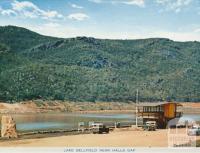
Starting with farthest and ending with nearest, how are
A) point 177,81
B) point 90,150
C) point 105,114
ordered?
point 105,114 < point 177,81 < point 90,150

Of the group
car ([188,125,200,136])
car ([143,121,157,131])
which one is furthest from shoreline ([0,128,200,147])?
car ([143,121,157,131])

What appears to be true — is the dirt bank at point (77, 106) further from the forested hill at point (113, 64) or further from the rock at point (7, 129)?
the rock at point (7, 129)

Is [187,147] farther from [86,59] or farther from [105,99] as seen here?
[105,99]

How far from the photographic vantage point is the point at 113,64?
22.2 metres

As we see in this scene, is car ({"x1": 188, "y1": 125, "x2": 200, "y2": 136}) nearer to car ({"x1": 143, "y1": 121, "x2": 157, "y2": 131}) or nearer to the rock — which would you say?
car ({"x1": 143, "y1": 121, "x2": 157, "y2": 131})

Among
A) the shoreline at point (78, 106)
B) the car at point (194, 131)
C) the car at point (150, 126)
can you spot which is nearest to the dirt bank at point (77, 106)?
the shoreline at point (78, 106)

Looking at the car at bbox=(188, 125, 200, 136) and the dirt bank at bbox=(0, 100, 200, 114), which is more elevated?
the car at bbox=(188, 125, 200, 136)

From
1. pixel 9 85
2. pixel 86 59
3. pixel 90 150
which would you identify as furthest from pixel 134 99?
pixel 90 150

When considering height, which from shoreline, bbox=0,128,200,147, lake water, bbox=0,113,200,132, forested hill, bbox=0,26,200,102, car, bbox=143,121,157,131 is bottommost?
lake water, bbox=0,113,200,132

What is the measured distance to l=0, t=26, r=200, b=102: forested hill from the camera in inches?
650

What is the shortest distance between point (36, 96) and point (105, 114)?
4474mm

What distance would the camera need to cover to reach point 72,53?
85.4 ft

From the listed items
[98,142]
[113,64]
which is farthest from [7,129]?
[113,64]

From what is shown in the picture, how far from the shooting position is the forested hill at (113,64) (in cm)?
1650
